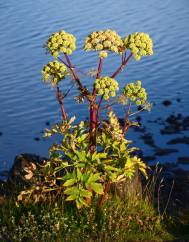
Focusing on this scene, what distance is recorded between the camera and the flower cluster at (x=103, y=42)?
8.62 m

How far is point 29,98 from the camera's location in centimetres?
2700

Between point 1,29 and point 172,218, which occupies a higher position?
point 1,29

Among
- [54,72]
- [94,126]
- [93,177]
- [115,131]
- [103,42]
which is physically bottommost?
[93,177]

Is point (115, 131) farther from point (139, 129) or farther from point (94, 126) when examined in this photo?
point (139, 129)

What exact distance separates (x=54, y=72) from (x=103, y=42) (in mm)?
1125

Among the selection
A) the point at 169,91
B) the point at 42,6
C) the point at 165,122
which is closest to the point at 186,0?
the point at 42,6

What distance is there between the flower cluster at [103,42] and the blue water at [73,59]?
4240 mm

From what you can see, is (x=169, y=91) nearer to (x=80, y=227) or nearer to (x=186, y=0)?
(x=80, y=227)

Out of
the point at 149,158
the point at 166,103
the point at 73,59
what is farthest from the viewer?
the point at 73,59

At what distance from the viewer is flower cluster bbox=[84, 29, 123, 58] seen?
862 centimetres

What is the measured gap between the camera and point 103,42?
8688 millimetres

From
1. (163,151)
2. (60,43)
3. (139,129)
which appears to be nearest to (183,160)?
(163,151)

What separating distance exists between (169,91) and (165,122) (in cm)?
421

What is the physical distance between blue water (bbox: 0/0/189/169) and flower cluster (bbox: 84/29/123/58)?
13.9 feet
